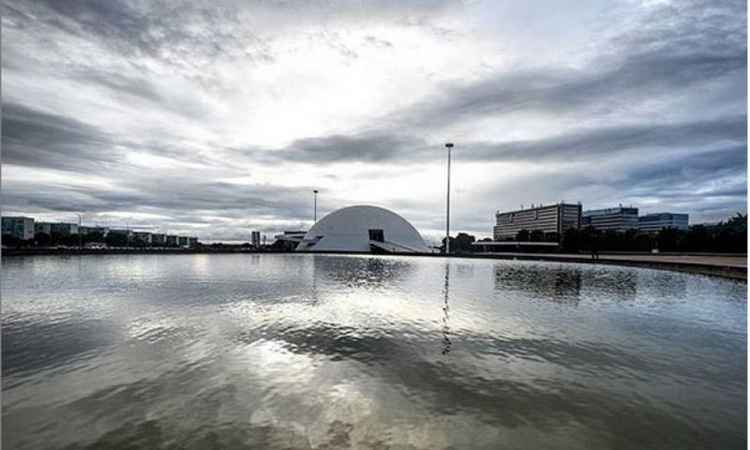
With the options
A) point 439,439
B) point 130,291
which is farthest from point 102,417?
point 130,291

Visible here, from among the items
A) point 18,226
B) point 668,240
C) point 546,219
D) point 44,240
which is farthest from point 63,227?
point 546,219

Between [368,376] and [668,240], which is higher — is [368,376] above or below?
below

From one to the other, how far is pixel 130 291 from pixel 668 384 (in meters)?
18.9

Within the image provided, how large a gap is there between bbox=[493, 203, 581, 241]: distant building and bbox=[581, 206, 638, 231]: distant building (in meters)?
7.48

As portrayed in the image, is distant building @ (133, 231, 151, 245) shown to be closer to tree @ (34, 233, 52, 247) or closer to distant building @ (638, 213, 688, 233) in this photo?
tree @ (34, 233, 52, 247)

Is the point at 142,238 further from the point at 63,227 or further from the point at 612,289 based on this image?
the point at 612,289

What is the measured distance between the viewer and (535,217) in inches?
6516

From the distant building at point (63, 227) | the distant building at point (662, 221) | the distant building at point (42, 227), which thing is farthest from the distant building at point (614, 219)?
the distant building at point (63, 227)

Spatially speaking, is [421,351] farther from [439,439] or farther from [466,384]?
[439,439]

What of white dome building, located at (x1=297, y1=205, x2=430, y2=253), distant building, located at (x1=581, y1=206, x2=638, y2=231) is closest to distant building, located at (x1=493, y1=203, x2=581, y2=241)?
distant building, located at (x1=581, y1=206, x2=638, y2=231)

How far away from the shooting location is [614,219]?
478 feet

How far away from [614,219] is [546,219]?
24.3 m

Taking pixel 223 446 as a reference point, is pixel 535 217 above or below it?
above

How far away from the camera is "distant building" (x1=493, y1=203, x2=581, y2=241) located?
151m
